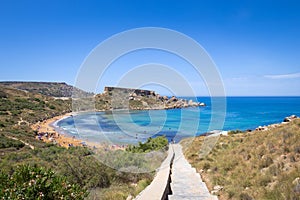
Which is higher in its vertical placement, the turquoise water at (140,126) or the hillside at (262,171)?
the hillside at (262,171)

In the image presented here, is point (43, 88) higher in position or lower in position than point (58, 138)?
higher

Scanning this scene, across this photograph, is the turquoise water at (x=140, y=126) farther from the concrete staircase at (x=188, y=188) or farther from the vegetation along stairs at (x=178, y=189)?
the vegetation along stairs at (x=178, y=189)

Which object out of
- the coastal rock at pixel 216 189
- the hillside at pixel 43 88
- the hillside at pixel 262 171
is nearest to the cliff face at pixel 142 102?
the hillside at pixel 43 88

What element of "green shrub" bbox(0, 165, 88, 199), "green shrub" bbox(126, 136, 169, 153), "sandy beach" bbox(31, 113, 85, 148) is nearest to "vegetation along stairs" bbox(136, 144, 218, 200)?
"green shrub" bbox(0, 165, 88, 199)

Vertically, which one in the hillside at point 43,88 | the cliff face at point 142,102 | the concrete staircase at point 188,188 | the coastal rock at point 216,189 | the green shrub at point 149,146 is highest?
the hillside at point 43,88

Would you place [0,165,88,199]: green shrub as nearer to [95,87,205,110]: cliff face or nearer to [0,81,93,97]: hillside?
[95,87,205,110]: cliff face

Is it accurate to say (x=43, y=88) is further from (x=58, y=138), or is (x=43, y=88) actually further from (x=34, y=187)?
(x=34, y=187)

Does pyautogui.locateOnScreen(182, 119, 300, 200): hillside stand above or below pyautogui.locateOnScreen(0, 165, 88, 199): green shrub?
below

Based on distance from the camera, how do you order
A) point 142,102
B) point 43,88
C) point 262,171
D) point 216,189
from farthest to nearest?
point 43,88, point 142,102, point 262,171, point 216,189

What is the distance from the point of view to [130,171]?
9.77 meters

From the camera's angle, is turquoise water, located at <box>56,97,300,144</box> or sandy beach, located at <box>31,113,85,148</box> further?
turquoise water, located at <box>56,97,300,144</box>

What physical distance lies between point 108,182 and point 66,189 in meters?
5.19

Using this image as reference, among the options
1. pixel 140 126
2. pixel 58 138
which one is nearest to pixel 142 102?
pixel 140 126

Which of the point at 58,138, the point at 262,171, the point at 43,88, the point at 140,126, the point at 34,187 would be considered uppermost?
the point at 43,88
